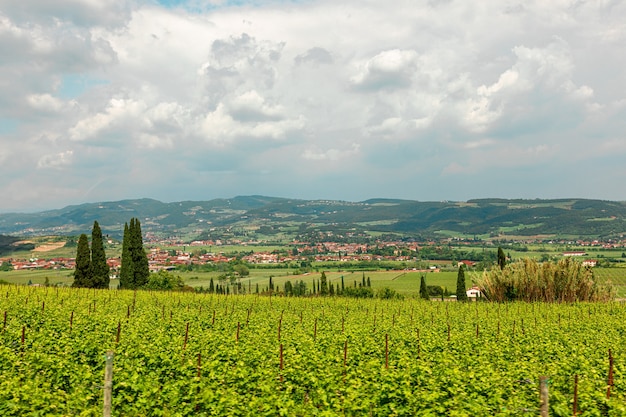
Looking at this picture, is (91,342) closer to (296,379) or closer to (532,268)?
(296,379)

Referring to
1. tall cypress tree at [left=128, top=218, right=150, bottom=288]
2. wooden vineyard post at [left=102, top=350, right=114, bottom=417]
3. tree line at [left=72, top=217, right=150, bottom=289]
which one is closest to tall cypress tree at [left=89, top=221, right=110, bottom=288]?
tree line at [left=72, top=217, right=150, bottom=289]

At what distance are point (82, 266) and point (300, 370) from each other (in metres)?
49.2

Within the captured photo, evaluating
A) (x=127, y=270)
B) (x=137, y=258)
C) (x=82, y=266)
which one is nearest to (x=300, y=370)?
(x=82, y=266)

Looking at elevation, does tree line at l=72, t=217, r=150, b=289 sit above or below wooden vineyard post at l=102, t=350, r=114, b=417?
below

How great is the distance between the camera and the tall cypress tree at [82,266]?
51281 mm

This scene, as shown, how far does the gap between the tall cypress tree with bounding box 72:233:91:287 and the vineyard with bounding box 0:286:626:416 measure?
32.1 m

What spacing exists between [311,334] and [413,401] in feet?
32.2

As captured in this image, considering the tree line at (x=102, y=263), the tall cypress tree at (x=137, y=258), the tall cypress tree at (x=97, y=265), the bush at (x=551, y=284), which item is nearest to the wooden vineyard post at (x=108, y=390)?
the bush at (x=551, y=284)

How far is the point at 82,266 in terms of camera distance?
51438mm

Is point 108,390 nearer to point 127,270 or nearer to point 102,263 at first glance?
point 102,263

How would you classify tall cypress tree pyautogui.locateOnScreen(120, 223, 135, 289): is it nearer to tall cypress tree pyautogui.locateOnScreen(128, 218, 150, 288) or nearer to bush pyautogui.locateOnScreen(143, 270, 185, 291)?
tall cypress tree pyautogui.locateOnScreen(128, 218, 150, 288)

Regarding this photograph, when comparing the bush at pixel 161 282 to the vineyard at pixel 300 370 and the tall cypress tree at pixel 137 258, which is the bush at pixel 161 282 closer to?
the tall cypress tree at pixel 137 258

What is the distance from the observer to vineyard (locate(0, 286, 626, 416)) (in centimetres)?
847

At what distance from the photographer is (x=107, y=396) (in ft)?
23.4
